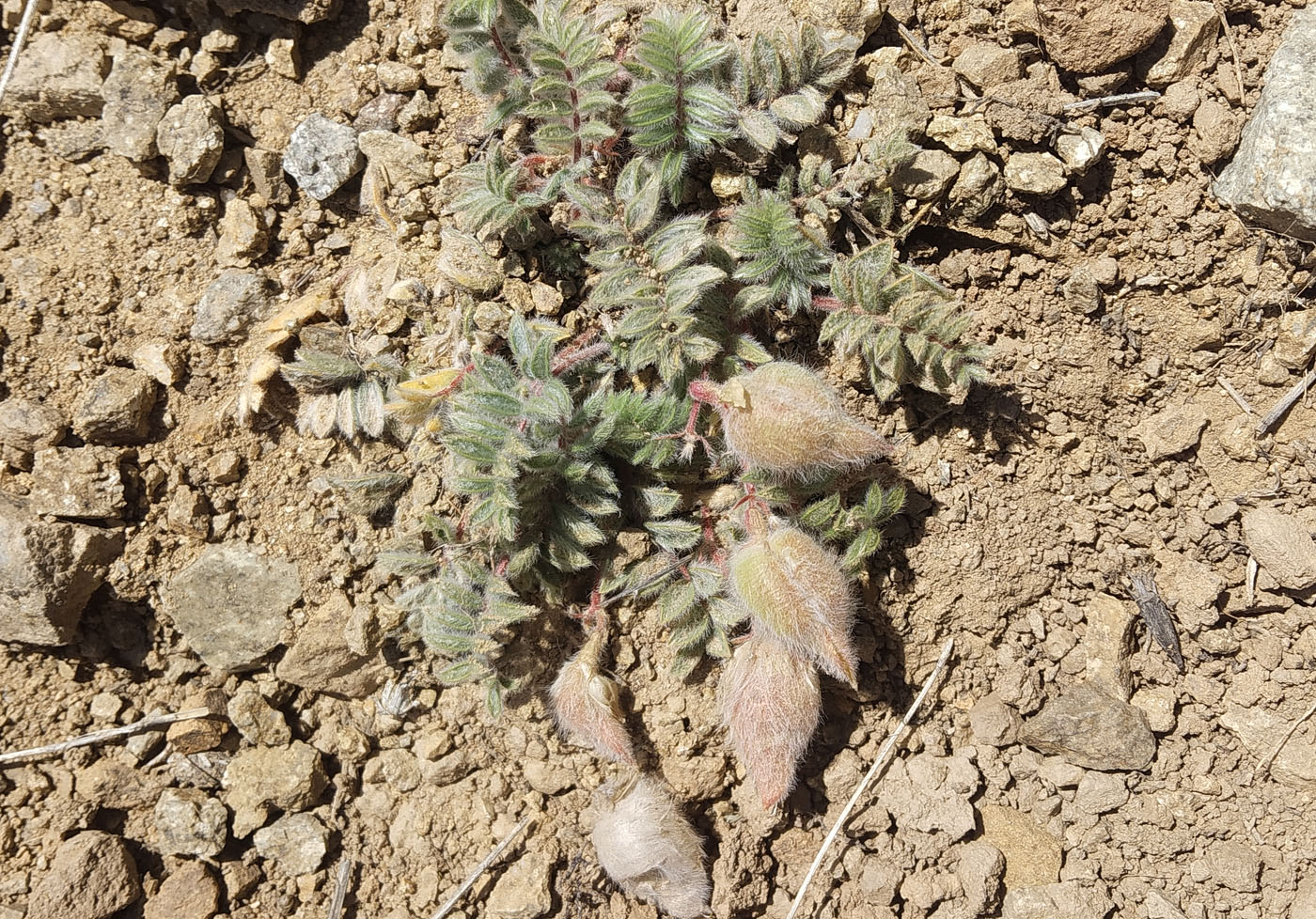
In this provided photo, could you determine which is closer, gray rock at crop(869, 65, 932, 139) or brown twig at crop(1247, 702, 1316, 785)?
brown twig at crop(1247, 702, 1316, 785)

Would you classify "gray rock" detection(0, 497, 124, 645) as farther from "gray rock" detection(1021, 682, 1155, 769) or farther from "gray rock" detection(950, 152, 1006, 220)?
"gray rock" detection(1021, 682, 1155, 769)

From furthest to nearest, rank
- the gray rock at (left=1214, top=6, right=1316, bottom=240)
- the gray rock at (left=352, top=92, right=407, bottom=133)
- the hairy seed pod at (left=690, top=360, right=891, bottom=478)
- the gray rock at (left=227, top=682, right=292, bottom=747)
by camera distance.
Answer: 1. the gray rock at (left=352, top=92, right=407, bottom=133)
2. the gray rock at (left=227, top=682, right=292, bottom=747)
3. the gray rock at (left=1214, top=6, right=1316, bottom=240)
4. the hairy seed pod at (left=690, top=360, right=891, bottom=478)

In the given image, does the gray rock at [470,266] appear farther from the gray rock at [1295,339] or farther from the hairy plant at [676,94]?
the gray rock at [1295,339]

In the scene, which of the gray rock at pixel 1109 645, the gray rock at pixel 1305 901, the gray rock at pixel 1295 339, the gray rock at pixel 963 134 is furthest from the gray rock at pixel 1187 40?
the gray rock at pixel 1305 901

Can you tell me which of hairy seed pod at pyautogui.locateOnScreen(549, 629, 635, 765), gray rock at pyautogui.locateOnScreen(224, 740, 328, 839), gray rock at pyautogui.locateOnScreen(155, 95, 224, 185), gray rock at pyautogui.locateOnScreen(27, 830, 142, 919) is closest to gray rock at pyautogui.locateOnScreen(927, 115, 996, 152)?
hairy seed pod at pyautogui.locateOnScreen(549, 629, 635, 765)

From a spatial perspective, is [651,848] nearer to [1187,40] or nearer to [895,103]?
[895,103]

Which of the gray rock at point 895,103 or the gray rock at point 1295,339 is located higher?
the gray rock at point 895,103
